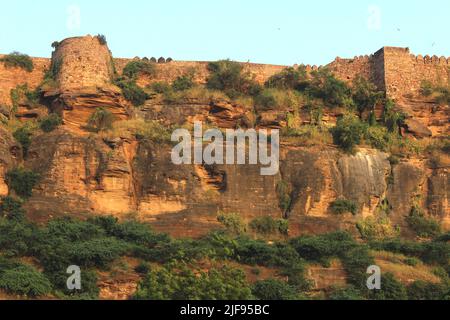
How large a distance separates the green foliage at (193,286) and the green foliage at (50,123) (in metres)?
10.1

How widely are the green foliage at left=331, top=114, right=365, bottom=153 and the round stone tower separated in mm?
8729

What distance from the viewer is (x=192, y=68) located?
4091 centimetres

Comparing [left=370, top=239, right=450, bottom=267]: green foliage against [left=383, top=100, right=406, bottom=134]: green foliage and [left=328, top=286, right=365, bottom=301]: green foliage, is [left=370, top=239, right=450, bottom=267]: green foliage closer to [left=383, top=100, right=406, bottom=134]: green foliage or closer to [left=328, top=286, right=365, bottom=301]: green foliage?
[left=328, top=286, right=365, bottom=301]: green foliage

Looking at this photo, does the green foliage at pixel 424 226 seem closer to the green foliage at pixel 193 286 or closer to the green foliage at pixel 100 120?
the green foliage at pixel 193 286

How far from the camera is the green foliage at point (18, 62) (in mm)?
39406

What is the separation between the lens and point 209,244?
Result: 31.1 metres

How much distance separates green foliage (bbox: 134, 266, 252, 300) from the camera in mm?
26219

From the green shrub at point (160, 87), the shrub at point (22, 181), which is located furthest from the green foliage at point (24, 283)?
the green shrub at point (160, 87)

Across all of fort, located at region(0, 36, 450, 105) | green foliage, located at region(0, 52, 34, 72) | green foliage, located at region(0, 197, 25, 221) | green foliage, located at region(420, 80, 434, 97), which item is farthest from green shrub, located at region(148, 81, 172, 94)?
green foliage, located at region(420, 80, 434, 97)

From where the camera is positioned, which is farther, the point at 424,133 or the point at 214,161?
the point at 424,133

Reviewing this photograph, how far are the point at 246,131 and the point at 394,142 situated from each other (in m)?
5.79
